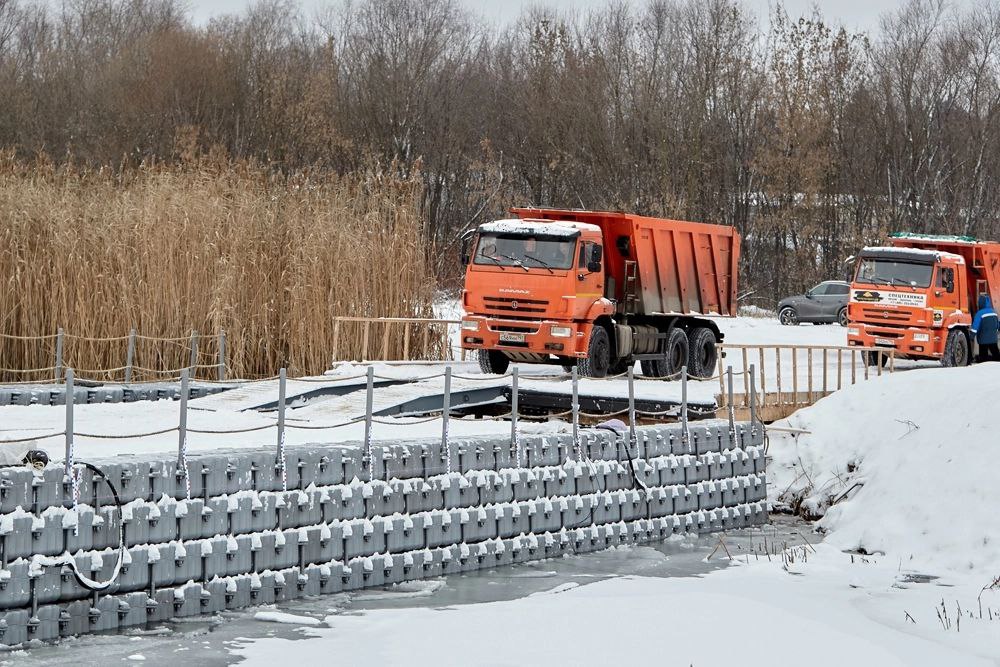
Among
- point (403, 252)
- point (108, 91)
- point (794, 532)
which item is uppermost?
point (108, 91)

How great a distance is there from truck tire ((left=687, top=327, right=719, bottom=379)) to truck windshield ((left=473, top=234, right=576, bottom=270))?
4.68 metres

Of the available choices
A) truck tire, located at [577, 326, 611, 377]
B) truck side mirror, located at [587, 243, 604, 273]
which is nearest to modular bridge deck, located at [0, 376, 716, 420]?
truck tire, located at [577, 326, 611, 377]

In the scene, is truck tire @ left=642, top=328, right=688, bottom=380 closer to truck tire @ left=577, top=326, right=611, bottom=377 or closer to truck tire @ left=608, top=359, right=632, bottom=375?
truck tire @ left=608, top=359, right=632, bottom=375

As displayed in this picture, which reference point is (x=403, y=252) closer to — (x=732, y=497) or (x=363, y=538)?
(x=732, y=497)

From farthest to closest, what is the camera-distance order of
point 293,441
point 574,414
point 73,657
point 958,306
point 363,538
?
point 958,306
point 574,414
point 293,441
point 363,538
point 73,657

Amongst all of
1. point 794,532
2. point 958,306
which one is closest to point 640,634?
point 794,532

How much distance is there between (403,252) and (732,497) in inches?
311

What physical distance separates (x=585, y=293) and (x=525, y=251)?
111 centimetres

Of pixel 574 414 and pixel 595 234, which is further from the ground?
pixel 595 234

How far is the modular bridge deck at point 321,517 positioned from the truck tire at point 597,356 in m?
3.98

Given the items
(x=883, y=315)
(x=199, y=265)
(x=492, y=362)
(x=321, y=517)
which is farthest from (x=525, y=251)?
(x=321, y=517)

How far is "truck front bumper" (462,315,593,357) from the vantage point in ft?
75.7

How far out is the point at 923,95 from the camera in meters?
55.4

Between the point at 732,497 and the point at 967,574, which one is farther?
the point at 732,497
